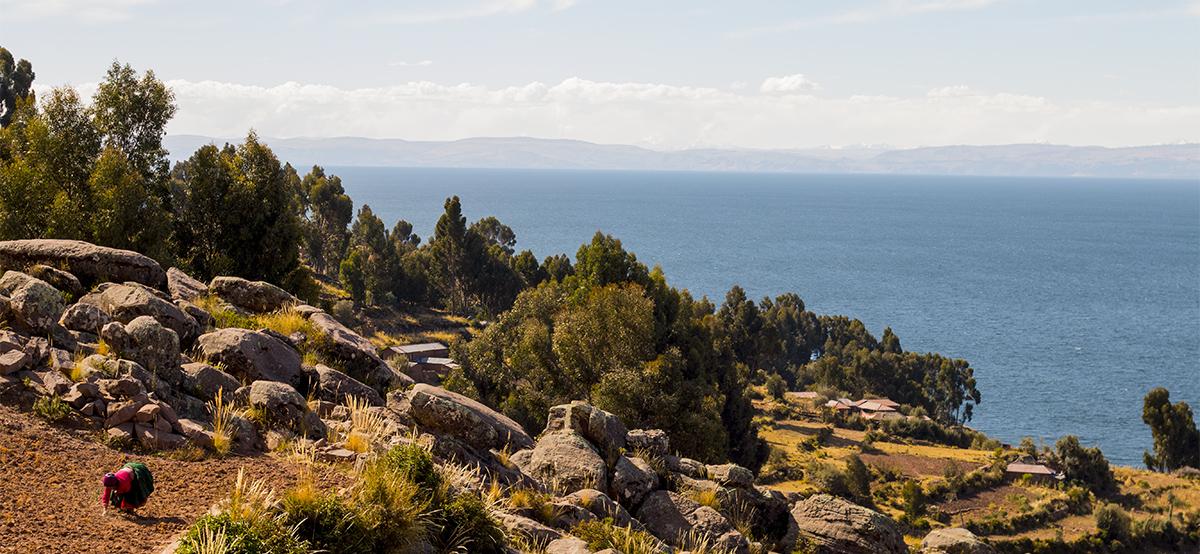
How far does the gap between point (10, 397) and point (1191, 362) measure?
14570 centimetres

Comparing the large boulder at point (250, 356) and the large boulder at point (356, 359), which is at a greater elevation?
the large boulder at point (250, 356)

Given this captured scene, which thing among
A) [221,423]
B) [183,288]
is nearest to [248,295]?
[183,288]

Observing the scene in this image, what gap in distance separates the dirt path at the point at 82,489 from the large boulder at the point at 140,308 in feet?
13.3

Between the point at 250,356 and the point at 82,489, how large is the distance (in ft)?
18.5

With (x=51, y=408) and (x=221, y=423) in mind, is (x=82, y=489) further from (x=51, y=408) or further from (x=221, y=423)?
(x=221, y=423)

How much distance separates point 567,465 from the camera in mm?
17516

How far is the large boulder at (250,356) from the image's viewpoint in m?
17.7

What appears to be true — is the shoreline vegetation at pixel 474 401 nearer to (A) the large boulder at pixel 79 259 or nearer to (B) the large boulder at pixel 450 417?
(B) the large boulder at pixel 450 417

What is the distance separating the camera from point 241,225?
3747cm

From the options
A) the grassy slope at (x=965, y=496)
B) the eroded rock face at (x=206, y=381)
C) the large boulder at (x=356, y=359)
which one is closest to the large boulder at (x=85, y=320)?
the eroded rock face at (x=206, y=381)

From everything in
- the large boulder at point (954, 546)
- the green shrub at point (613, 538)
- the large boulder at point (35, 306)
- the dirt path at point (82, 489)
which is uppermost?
the large boulder at point (35, 306)

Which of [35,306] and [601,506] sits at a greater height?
[35,306]

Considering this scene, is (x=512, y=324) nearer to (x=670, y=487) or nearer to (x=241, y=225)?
(x=241, y=225)

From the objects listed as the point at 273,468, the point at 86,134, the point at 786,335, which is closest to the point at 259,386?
the point at 273,468
